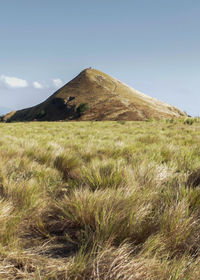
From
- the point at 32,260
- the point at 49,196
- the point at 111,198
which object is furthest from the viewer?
the point at 49,196

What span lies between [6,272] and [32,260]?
0.50 ft

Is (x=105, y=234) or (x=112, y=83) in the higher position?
(x=112, y=83)

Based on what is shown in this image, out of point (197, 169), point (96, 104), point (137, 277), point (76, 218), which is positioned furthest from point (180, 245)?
point (96, 104)

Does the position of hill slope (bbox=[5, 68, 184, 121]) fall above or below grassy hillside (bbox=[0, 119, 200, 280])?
above

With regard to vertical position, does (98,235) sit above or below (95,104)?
below

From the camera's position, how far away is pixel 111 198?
1623 millimetres

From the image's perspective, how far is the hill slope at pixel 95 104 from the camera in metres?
64.6

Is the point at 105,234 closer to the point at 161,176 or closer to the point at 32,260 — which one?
the point at 32,260

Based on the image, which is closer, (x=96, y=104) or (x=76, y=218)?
(x=76, y=218)

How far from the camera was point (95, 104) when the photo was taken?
71625 mm

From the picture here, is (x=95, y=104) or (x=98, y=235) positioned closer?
(x=98, y=235)

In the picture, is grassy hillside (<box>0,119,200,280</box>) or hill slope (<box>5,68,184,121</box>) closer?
grassy hillside (<box>0,119,200,280</box>)

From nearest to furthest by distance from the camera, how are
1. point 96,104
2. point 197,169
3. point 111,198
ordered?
1. point 111,198
2. point 197,169
3. point 96,104

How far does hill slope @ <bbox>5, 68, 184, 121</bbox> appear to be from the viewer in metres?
64.6
